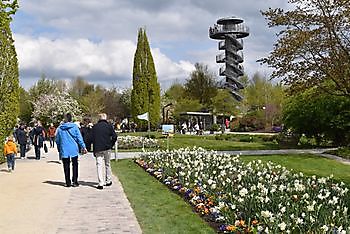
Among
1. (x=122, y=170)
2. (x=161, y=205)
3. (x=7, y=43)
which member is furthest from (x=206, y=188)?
(x=7, y=43)

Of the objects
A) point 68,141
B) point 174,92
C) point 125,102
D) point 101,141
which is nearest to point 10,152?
point 68,141

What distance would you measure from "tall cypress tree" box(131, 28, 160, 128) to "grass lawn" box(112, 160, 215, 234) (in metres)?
37.3

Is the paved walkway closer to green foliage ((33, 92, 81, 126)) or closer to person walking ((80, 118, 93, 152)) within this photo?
person walking ((80, 118, 93, 152))

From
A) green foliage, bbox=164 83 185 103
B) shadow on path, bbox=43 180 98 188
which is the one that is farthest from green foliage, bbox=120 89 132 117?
shadow on path, bbox=43 180 98 188

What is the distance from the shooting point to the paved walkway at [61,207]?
7504 mm

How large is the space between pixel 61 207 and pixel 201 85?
64.6m

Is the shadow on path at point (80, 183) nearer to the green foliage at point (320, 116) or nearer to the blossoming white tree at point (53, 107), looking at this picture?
the green foliage at point (320, 116)

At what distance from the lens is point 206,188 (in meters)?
9.24

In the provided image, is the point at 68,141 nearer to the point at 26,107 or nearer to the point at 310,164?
the point at 310,164

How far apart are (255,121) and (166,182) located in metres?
48.4

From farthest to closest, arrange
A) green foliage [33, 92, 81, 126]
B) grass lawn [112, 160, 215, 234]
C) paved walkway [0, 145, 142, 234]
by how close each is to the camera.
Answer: green foliage [33, 92, 81, 126]
paved walkway [0, 145, 142, 234]
grass lawn [112, 160, 215, 234]

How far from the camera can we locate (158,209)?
891 cm

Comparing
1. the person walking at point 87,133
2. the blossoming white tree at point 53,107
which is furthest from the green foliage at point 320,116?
the blossoming white tree at point 53,107

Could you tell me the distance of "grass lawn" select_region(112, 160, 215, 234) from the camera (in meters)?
7.36
